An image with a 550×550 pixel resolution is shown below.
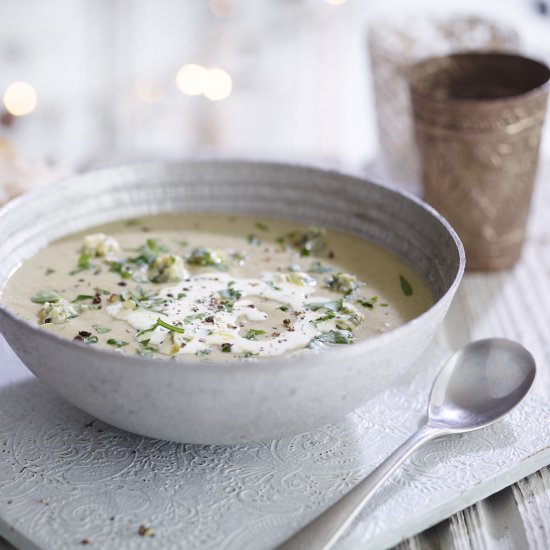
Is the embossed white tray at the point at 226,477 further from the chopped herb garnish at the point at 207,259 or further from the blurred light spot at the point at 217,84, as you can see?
the blurred light spot at the point at 217,84

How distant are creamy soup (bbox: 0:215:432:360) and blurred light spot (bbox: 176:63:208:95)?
2503mm

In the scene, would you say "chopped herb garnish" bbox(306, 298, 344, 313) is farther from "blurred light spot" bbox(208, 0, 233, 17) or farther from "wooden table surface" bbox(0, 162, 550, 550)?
"blurred light spot" bbox(208, 0, 233, 17)

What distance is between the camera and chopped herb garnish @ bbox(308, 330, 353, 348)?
1.50 meters

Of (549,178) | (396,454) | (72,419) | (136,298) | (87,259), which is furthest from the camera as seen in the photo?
(549,178)

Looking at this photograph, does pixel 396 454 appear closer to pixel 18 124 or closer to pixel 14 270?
pixel 14 270

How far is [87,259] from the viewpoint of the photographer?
1.82 meters

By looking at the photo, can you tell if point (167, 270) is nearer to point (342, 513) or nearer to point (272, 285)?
point (272, 285)

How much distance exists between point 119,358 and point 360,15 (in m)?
3.59

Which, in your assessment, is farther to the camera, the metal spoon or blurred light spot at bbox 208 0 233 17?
blurred light spot at bbox 208 0 233 17

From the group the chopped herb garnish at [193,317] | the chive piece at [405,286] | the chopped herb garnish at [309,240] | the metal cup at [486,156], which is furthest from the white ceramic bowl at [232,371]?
the metal cup at [486,156]

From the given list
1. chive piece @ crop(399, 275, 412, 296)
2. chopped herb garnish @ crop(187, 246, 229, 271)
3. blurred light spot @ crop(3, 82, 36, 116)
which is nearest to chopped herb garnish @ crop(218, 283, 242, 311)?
chopped herb garnish @ crop(187, 246, 229, 271)

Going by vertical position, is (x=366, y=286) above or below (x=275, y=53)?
above

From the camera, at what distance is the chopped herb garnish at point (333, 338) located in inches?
59.0

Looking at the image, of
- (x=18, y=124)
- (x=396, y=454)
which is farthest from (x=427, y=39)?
(x=18, y=124)
